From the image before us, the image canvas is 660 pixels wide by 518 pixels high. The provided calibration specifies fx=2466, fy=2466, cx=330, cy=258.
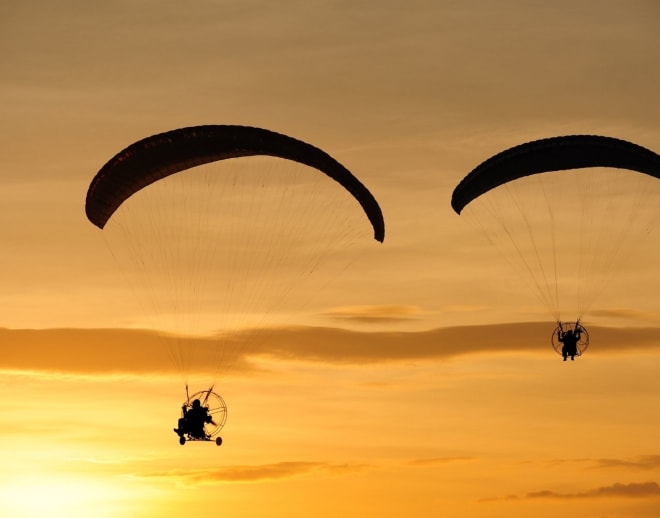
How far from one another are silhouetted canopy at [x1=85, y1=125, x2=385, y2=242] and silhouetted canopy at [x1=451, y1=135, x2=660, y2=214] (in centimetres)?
491

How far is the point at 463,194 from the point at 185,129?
12216 millimetres

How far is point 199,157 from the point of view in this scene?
101500 mm

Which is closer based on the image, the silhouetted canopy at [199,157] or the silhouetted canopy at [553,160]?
the silhouetted canopy at [199,157]

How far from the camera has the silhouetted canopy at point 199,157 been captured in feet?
325

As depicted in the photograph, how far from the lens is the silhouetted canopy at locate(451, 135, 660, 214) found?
10075 cm

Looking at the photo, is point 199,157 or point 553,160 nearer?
point 199,157

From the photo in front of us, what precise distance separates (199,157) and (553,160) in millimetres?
14735

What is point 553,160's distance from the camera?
103 m

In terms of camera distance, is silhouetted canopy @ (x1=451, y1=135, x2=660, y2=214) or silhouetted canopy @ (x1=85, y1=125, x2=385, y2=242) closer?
silhouetted canopy @ (x1=85, y1=125, x2=385, y2=242)

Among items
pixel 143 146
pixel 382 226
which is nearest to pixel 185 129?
pixel 143 146

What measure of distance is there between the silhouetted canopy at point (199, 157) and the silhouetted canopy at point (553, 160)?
4.91 metres

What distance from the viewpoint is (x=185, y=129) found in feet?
327

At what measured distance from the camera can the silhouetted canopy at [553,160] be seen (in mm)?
100750

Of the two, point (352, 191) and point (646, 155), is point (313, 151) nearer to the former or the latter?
point (352, 191)
